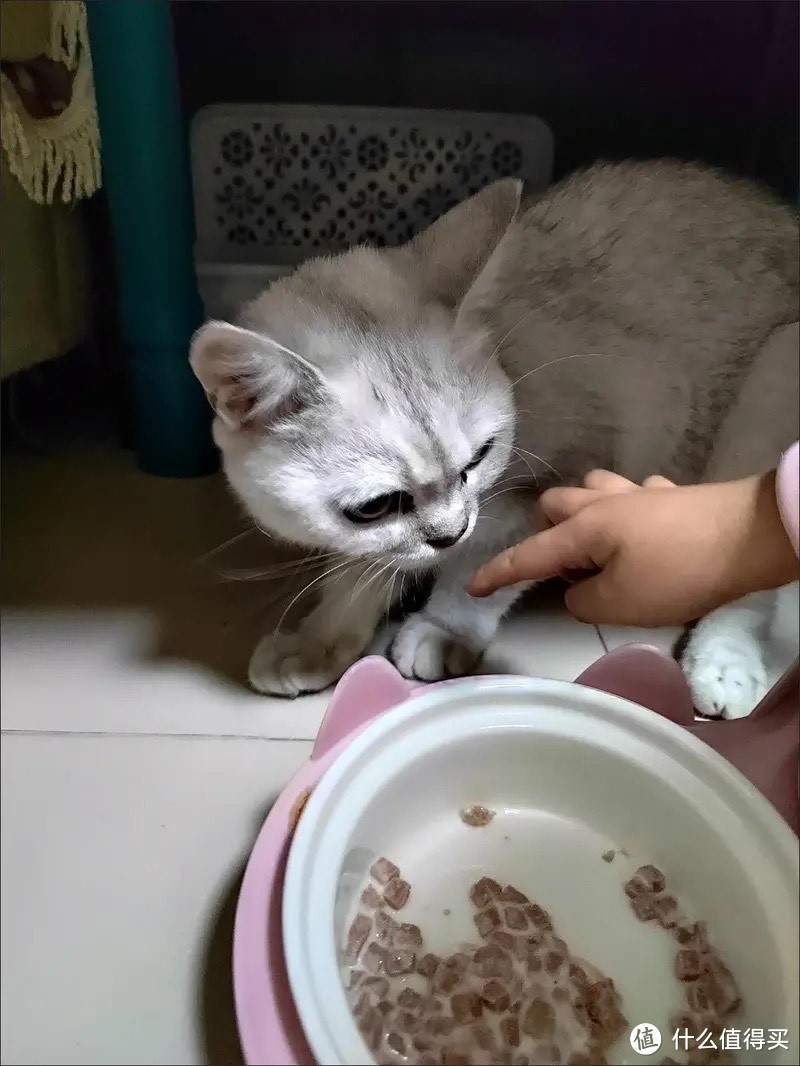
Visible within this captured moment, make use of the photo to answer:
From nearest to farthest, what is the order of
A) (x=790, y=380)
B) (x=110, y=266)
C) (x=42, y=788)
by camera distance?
1. (x=42, y=788)
2. (x=790, y=380)
3. (x=110, y=266)

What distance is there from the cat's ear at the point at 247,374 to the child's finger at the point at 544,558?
0.79ft

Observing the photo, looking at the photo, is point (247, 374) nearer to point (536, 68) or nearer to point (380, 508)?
point (380, 508)

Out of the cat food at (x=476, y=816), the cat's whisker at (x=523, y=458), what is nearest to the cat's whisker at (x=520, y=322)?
the cat's whisker at (x=523, y=458)

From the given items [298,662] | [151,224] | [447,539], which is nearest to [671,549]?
[447,539]

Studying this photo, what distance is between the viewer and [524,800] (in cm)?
91

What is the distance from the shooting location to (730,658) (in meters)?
1.06

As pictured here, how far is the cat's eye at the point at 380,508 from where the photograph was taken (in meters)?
0.86

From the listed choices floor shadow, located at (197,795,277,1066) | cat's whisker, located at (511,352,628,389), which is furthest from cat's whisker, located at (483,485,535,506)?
floor shadow, located at (197,795,277,1066)

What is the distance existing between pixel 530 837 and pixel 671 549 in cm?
37

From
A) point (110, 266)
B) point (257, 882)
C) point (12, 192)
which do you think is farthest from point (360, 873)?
point (110, 266)

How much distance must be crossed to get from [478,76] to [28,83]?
2.57 ft

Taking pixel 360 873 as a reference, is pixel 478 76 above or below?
above

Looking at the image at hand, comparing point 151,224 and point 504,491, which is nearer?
point 504,491

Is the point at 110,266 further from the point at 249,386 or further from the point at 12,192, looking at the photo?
the point at 249,386
